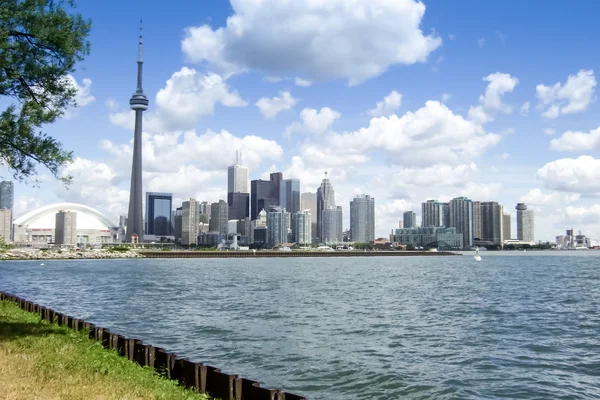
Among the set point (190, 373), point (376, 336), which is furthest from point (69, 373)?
point (376, 336)

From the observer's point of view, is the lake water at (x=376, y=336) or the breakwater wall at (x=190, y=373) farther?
the lake water at (x=376, y=336)

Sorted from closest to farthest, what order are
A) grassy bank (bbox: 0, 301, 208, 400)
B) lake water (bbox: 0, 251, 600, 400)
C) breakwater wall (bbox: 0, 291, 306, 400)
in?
grassy bank (bbox: 0, 301, 208, 400) → breakwater wall (bbox: 0, 291, 306, 400) → lake water (bbox: 0, 251, 600, 400)

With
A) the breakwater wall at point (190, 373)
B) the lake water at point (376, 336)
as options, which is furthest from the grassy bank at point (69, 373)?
the lake water at point (376, 336)

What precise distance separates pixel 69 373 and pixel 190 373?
3178 mm

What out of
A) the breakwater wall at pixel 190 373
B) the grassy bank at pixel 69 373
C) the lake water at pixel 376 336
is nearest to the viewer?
the grassy bank at pixel 69 373

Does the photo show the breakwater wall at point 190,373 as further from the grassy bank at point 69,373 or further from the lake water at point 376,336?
the lake water at point 376,336

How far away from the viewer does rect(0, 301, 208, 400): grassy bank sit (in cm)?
1290

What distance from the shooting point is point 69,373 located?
1483cm

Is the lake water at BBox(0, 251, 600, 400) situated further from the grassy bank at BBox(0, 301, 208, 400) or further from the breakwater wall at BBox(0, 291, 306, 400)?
the grassy bank at BBox(0, 301, 208, 400)

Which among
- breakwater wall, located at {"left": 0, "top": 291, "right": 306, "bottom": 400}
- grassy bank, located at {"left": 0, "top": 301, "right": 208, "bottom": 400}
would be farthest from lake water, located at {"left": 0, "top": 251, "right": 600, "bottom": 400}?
grassy bank, located at {"left": 0, "top": 301, "right": 208, "bottom": 400}

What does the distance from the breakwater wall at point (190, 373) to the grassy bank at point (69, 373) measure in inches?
18.3

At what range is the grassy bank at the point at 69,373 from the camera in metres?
12.9

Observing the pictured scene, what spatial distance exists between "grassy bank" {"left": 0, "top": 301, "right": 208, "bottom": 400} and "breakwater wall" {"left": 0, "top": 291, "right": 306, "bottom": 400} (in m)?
0.47

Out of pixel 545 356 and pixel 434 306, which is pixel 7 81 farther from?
pixel 434 306
